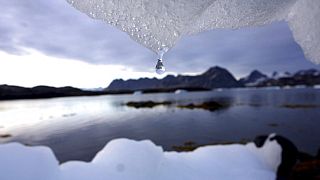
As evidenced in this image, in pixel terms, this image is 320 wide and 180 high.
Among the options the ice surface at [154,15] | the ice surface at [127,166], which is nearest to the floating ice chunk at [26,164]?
the ice surface at [127,166]

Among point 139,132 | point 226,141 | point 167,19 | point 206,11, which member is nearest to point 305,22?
point 206,11

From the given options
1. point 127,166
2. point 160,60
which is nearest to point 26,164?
point 127,166

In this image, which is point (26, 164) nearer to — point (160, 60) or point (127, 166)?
point (127, 166)

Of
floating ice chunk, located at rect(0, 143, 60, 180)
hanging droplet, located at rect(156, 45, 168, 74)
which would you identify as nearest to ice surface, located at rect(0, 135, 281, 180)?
floating ice chunk, located at rect(0, 143, 60, 180)

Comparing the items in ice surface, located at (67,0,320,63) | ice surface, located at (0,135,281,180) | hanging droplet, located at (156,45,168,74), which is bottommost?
ice surface, located at (0,135,281,180)

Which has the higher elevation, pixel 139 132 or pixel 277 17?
pixel 277 17

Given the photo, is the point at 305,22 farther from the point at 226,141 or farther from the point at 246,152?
the point at 226,141

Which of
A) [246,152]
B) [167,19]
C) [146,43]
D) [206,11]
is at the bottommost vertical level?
[246,152]

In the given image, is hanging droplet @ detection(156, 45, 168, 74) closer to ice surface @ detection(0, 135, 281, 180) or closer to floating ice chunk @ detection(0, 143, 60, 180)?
ice surface @ detection(0, 135, 281, 180)
